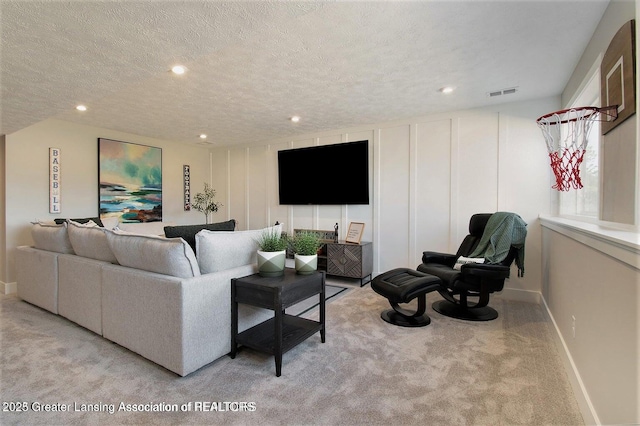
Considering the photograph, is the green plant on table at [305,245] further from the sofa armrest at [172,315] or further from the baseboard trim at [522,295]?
the baseboard trim at [522,295]

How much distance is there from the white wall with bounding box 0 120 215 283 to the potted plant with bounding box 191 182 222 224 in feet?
4.45

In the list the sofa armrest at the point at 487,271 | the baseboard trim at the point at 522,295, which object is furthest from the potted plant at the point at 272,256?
the baseboard trim at the point at 522,295

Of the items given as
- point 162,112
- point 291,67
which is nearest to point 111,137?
point 162,112

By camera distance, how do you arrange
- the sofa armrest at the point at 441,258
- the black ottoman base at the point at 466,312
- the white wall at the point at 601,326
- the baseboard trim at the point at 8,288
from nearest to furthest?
the white wall at the point at 601,326 → the black ottoman base at the point at 466,312 → the sofa armrest at the point at 441,258 → the baseboard trim at the point at 8,288

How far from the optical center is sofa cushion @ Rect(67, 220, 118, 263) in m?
2.60

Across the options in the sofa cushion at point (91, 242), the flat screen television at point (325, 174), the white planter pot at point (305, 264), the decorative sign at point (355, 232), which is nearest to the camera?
the white planter pot at point (305, 264)

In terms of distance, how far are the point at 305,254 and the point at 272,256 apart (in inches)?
11.6

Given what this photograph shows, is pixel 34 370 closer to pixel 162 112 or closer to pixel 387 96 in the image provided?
pixel 162 112

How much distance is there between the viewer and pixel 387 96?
11.3ft

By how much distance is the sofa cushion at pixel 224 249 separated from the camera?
216cm

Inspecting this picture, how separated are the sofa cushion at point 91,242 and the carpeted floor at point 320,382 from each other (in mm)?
702

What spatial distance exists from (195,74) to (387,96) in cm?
208

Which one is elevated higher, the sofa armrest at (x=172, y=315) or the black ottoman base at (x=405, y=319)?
the sofa armrest at (x=172, y=315)

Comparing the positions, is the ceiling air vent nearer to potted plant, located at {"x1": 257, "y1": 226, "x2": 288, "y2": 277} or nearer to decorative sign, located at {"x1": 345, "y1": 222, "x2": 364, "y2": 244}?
decorative sign, located at {"x1": 345, "y1": 222, "x2": 364, "y2": 244}
